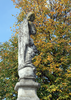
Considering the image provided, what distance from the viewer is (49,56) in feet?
34.7

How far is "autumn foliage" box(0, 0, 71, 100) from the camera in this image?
10.3 meters

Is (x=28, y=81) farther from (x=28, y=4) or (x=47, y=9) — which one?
(x=28, y=4)

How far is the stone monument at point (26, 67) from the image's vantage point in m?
5.36

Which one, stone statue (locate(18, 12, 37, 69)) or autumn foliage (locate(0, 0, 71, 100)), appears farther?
autumn foliage (locate(0, 0, 71, 100))

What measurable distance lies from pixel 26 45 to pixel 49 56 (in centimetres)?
470

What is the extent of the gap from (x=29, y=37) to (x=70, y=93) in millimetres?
5418

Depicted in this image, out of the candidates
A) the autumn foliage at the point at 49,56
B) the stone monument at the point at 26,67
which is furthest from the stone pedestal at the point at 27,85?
the autumn foliage at the point at 49,56

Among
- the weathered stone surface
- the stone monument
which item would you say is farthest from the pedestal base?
the weathered stone surface

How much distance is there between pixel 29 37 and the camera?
6.27 meters

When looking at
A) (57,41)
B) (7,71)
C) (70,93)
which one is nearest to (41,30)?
(57,41)

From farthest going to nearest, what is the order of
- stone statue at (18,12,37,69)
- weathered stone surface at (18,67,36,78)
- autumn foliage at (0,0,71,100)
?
autumn foliage at (0,0,71,100)
stone statue at (18,12,37,69)
weathered stone surface at (18,67,36,78)

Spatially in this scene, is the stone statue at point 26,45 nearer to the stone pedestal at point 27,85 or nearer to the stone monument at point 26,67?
the stone monument at point 26,67

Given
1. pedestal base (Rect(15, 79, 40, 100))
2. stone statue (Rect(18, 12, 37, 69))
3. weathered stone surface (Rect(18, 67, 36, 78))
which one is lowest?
pedestal base (Rect(15, 79, 40, 100))

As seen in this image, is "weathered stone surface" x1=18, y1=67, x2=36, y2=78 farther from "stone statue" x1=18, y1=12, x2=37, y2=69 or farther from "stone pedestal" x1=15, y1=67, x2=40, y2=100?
"stone statue" x1=18, y1=12, x2=37, y2=69
